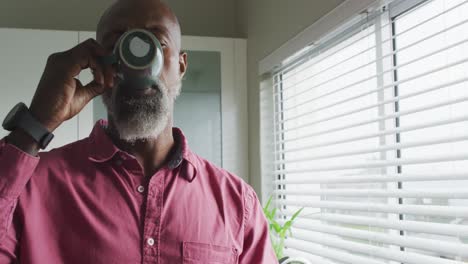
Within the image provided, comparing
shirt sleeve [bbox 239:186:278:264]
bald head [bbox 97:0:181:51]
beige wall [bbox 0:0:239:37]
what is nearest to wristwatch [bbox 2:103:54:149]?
bald head [bbox 97:0:181:51]

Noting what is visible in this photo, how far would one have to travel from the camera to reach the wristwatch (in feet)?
2.89

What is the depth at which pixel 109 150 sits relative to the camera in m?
1.09

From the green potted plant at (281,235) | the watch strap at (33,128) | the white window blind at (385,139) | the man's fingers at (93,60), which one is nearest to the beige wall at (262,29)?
the white window blind at (385,139)

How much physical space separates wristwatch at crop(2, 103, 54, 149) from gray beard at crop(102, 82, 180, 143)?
215mm

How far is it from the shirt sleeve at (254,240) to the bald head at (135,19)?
427mm

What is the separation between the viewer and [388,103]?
1514 mm

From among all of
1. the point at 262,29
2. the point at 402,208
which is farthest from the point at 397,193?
the point at 262,29

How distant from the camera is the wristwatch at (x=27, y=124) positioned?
2.89 ft

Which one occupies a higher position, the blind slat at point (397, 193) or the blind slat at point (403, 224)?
the blind slat at point (397, 193)

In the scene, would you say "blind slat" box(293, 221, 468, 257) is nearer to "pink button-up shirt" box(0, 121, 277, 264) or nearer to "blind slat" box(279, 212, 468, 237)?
"blind slat" box(279, 212, 468, 237)

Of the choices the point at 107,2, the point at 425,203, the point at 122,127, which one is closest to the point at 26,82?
the point at 107,2

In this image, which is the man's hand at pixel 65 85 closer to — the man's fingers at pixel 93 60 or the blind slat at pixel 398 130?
the man's fingers at pixel 93 60

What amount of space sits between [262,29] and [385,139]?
39.5 inches

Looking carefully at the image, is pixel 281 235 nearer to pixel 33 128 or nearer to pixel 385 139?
pixel 385 139
